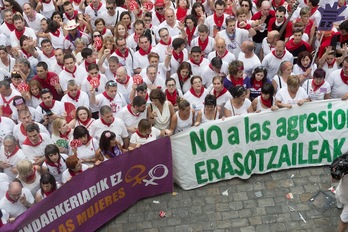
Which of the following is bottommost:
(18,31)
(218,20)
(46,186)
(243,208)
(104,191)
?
(243,208)

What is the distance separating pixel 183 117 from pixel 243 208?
171cm

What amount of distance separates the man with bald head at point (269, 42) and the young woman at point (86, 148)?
4142mm

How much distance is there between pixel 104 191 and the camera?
23.7 feet

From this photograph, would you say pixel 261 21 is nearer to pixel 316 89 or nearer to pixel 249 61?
pixel 249 61

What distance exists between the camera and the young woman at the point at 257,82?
847cm

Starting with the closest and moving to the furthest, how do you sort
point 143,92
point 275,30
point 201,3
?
point 143,92 < point 275,30 < point 201,3

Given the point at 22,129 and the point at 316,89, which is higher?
the point at 22,129

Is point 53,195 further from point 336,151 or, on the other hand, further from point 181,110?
point 336,151

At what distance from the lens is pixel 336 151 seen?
26.7 feet

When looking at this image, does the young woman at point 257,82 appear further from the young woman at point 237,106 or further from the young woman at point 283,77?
the young woman at point 237,106

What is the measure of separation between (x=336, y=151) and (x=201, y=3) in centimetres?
455

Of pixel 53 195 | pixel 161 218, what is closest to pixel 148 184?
pixel 161 218

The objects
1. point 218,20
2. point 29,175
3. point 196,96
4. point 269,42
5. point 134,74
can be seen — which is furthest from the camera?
point 218,20

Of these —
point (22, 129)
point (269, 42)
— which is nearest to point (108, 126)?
point (22, 129)
